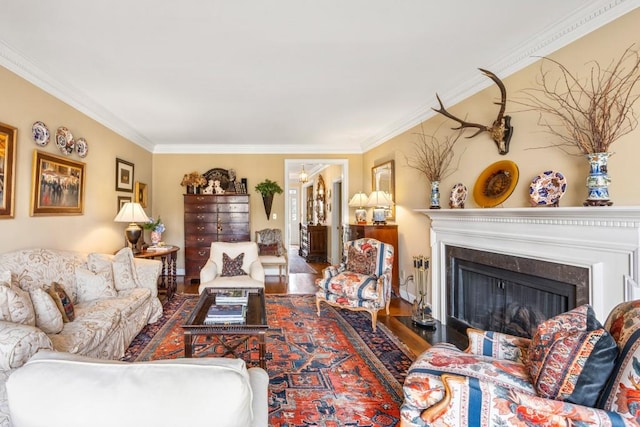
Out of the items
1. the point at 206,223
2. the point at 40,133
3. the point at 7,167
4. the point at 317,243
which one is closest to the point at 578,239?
the point at 7,167

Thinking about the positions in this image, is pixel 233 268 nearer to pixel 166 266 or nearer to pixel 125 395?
pixel 166 266

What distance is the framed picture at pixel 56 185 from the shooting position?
3.03 m

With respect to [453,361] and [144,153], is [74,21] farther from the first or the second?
[144,153]

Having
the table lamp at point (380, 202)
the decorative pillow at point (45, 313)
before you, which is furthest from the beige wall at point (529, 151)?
the decorative pillow at point (45, 313)

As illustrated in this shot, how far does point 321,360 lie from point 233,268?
183cm

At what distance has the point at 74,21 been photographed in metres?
2.25

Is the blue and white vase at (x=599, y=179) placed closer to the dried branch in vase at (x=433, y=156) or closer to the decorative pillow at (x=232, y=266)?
the dried branch in vase at (x=433, y=156)

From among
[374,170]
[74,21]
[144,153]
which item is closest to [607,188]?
[74,21]

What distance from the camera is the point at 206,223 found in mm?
5910

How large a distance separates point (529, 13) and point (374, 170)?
3.71 meters

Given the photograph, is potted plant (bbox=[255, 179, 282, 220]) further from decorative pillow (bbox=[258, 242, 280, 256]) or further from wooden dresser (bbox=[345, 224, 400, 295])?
wooden dresser (bbox=[345, 224, 400, 295])

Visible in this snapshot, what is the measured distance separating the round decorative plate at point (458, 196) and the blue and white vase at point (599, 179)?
138 cm

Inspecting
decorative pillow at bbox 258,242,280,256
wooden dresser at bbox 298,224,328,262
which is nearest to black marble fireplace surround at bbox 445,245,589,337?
decorative pillow at bbox 258,242,280,256

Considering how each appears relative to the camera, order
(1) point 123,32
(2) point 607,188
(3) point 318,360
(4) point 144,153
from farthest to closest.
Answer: (4) point 144,153 → (3) point 318,360 → (1) point 123,32 → (2) point 607,188
